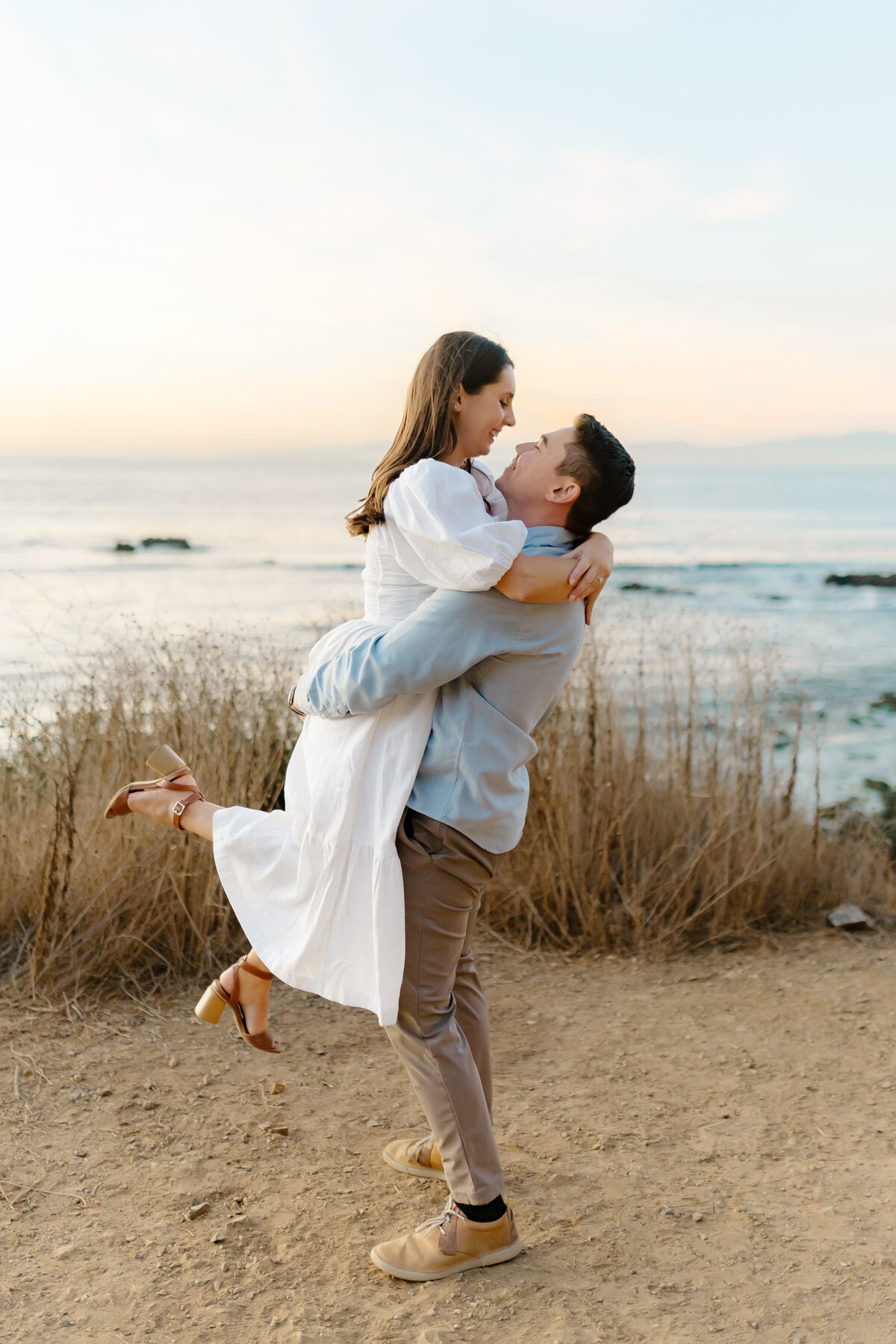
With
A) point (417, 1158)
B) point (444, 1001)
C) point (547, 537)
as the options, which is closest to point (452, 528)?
point (547, 537)

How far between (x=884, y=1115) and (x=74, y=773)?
2851mm

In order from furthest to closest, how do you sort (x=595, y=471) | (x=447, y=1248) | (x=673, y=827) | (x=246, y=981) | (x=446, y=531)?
(x=673, y=827) < (x=246, y=981) < (x=447, y=1248) < (x=595, y=471) < (x=446, y=531)

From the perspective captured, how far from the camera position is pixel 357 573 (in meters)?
13.8

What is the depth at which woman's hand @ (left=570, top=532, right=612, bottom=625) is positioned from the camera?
6.44 feet

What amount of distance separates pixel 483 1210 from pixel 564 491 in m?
1.55

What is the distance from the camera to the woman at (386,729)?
1.95m

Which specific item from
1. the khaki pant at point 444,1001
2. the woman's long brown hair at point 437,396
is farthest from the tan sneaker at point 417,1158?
the woman's long brown hair at point 437,396

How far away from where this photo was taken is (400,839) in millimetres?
2092

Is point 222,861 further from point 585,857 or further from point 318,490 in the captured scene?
point 318,490

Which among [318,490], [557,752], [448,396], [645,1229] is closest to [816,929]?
[557,752]

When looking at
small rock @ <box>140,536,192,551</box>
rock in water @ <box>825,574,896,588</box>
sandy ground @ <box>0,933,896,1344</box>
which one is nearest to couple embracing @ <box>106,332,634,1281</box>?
sandy ground @ <box>0,933,896,1344</box>

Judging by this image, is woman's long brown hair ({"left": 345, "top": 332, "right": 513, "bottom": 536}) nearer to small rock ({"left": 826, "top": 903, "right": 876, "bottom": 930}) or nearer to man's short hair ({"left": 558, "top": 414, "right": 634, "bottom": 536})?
man's short hair ({"left": 558, "top": 414, "right": 634, "bottom": 536})

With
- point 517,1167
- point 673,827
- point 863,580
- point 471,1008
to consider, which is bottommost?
point 517,1167

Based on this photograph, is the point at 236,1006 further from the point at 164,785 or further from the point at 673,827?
the point at 673,827
